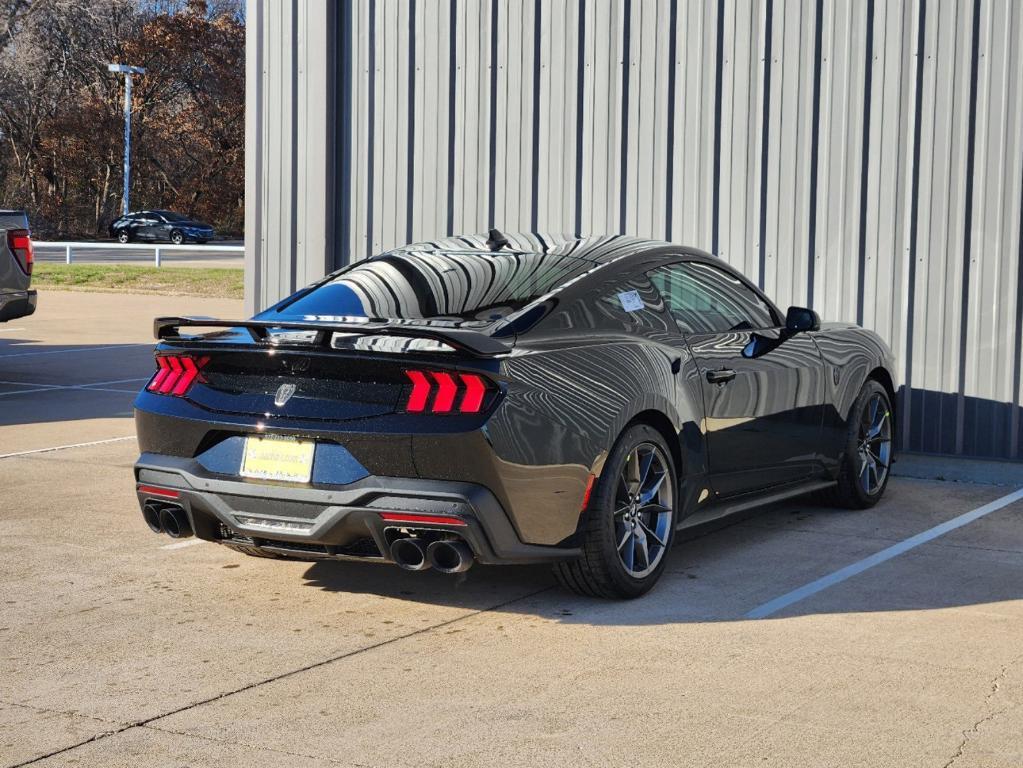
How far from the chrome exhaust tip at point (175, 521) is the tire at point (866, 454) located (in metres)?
3.64

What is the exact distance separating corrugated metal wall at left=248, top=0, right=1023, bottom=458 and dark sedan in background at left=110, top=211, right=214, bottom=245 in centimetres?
4369

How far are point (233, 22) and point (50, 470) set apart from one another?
191ft

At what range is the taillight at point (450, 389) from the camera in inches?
224

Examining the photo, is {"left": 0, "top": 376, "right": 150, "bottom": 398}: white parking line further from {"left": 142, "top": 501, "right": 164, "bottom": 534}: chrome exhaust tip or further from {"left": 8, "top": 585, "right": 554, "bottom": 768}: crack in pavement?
{"left": 8, "top": 585, "right": 554, "bottom": 768}: crack in pavement

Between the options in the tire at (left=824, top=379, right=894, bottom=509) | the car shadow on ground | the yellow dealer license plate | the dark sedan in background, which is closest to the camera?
the yellow dealer license plate

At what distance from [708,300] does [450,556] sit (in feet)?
7.49

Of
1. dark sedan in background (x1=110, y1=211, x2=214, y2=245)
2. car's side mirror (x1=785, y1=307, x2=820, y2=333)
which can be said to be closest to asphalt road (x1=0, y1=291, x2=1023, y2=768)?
A: car's side mirror (x1=785, y1=307, x2=820, y2=333)

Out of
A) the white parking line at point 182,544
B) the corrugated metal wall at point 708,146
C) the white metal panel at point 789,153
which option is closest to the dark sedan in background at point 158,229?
the corrugated metal wall at point 708,146

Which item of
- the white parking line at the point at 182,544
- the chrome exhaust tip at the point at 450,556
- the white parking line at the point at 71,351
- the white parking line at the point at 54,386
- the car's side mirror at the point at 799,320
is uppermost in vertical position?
the car's side mirror at the point at 799,320

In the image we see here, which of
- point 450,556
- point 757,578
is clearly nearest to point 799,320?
point 757,578

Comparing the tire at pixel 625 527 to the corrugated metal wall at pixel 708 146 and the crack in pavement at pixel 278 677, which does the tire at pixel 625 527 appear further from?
the corrugated metal wall at pixel 708 146

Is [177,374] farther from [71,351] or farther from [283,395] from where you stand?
[71,351]

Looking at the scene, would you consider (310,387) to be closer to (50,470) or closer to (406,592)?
(406,592)

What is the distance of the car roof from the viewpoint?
22.7 feet
